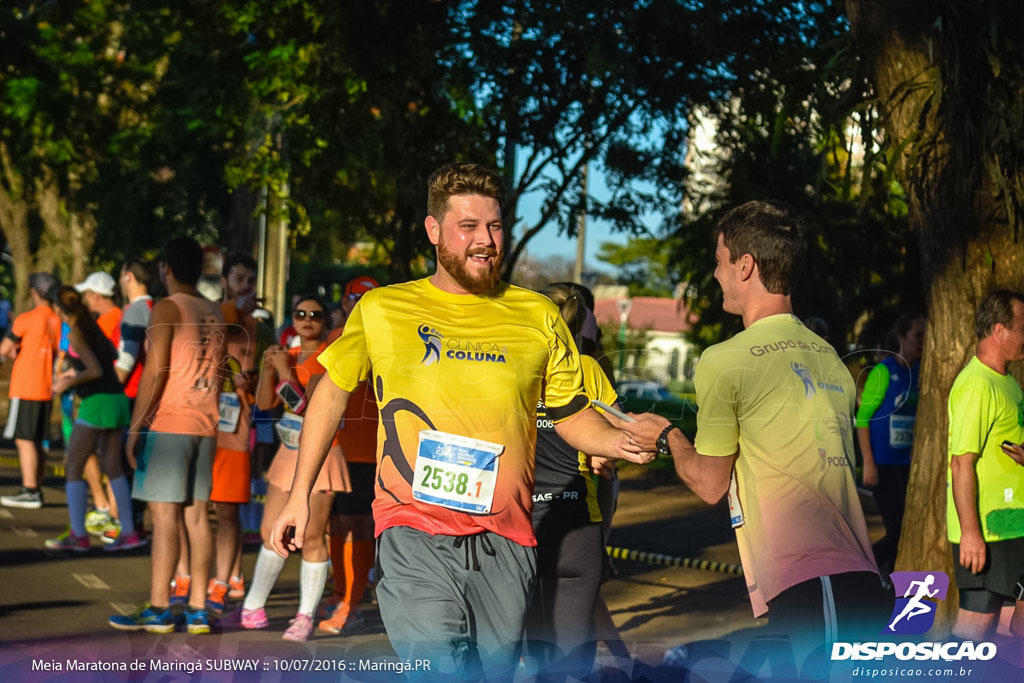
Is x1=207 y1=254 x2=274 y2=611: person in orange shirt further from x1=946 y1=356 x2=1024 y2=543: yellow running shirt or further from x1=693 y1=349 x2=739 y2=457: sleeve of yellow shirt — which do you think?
x1=693 y1=349 x2=739 y2=457: sleeve of yellow shirt

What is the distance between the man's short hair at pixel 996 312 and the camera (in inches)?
219

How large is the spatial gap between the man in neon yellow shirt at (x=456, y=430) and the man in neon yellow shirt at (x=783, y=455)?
1.39ft

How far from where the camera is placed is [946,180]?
648 cm

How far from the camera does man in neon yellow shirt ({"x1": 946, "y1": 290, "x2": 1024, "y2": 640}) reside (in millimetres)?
5445

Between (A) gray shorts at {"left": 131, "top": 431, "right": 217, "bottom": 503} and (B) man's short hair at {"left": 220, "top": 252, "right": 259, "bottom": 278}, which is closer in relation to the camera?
(A) gray shorts at {"left": 131, "top": 431, "right": 217, "bottom": 503}

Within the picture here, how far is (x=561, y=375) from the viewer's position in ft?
13.9

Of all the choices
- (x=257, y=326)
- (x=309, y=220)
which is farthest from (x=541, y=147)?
(x=257, y=326)

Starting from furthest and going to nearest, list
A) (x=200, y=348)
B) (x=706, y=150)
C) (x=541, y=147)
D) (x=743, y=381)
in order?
(x=706, y=150) → (x=541, y=147) → (x=200, y=348) → (x=743, y=381)

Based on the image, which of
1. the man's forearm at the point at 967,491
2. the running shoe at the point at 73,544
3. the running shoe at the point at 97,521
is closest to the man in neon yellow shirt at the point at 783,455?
the man's forearm at the point at 967,491

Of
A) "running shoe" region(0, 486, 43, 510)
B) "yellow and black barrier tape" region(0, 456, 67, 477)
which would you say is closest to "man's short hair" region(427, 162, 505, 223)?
"running shoe" region(0, 486, 43, 510)

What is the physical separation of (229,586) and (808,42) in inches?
362

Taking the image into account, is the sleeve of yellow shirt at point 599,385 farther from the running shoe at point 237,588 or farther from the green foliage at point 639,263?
the green foliage at point 639,263

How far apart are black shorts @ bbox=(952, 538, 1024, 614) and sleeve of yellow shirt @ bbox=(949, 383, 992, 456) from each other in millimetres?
464

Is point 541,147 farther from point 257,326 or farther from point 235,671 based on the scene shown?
point 235,671
